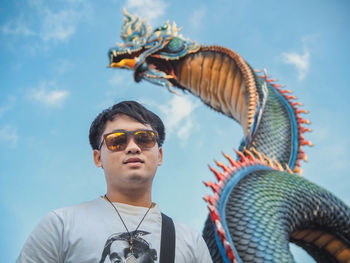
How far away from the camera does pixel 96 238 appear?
2.68ft

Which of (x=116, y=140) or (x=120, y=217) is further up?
(x=116, y=140)

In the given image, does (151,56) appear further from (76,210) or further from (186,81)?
(76,210)

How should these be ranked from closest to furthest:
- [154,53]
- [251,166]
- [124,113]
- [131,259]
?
[131,259] < [124,113] < [251,166] < [154,53]

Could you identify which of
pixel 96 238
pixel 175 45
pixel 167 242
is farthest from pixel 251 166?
pixel 175 45

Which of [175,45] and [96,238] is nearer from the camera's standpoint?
[96,238]

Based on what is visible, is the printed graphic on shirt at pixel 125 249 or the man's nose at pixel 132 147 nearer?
the printed graphic on shirt at pixel 125 249

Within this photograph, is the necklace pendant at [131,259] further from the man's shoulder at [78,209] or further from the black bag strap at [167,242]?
the man's shoulder at [78,209]

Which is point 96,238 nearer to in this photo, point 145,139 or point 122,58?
point 145,139

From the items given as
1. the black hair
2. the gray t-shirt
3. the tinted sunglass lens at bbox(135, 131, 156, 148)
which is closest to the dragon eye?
the black hair


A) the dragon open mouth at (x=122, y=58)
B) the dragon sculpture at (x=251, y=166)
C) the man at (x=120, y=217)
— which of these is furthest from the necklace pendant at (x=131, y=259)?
the dragon open mouth at (x=122, y=58)

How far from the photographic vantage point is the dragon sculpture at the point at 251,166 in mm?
2176

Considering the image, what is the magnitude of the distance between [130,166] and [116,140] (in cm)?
9

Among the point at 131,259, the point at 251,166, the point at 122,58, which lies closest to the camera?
the point at 131,259

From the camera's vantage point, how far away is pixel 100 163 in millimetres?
1057
